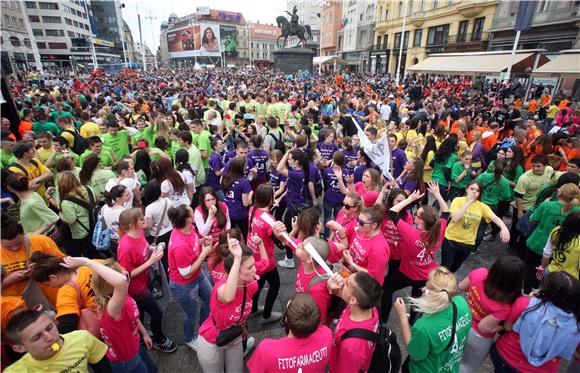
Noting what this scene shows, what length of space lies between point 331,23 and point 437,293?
76.7 m

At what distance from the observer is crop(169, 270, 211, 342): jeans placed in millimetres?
3188

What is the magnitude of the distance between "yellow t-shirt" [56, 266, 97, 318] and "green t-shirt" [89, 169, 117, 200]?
2.24 m

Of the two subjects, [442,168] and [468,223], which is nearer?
[468,223]

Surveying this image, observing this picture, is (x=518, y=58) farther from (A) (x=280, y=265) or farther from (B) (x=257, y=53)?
(B) (x=257, y=53)

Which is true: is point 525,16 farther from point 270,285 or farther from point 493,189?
point 270,285

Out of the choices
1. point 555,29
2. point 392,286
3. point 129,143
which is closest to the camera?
point 392,286

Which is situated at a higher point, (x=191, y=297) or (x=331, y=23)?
(x=331, y=23)

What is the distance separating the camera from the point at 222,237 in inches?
128

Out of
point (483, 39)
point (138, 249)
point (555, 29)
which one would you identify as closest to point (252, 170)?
point (138, 249)

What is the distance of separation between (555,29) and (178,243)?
31524mm

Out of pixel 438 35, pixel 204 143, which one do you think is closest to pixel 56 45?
pixel 438 35

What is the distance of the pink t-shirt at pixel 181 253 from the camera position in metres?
3.05

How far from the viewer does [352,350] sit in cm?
199

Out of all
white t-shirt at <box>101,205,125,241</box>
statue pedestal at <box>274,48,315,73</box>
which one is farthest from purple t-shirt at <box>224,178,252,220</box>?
statue pedestal at <box>274,48,315,73</box>
